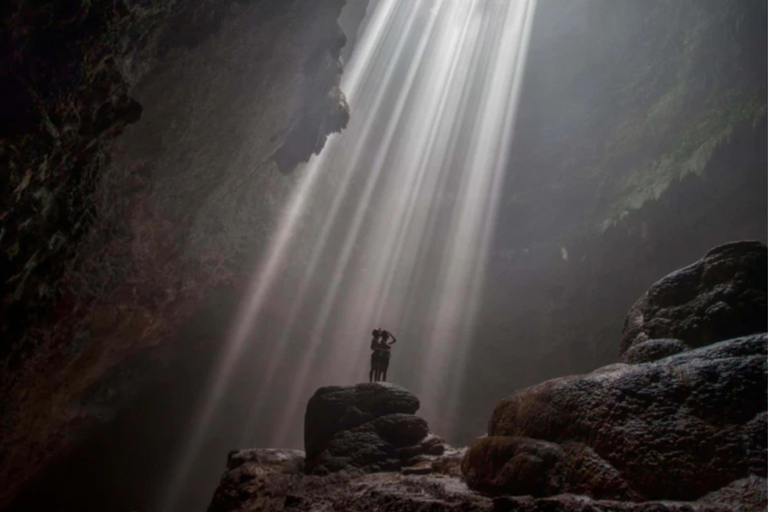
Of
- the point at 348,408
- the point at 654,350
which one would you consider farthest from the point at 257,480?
the point at 654,350

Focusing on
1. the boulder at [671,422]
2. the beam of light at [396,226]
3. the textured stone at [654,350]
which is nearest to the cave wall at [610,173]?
the beam of light at [396,226]

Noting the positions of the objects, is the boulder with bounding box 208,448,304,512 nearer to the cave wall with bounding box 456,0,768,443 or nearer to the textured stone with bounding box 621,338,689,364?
the textured stone with bounding box 621,338,689,364

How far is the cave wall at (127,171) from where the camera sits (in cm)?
686

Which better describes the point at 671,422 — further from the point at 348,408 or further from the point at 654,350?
the point at 348,408

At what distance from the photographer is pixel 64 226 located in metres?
8.73

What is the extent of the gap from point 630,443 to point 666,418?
42 centimetres

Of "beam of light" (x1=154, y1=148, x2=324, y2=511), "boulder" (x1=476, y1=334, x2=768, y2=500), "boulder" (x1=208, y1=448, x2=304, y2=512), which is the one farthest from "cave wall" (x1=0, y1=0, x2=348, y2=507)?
"boulder" (x1=476, y1=334, x2=768, y2=500)

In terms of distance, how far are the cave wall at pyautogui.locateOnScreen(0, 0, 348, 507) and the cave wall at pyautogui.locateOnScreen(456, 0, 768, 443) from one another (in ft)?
49.4

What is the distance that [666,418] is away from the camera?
158 inches

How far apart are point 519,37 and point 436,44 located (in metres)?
8.80

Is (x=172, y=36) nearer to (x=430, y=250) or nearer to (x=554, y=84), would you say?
(x=430, y=250)

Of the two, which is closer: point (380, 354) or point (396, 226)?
point (380, 354)

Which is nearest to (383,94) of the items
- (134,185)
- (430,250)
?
(430,250)

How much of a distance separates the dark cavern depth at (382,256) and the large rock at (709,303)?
0.03 m
